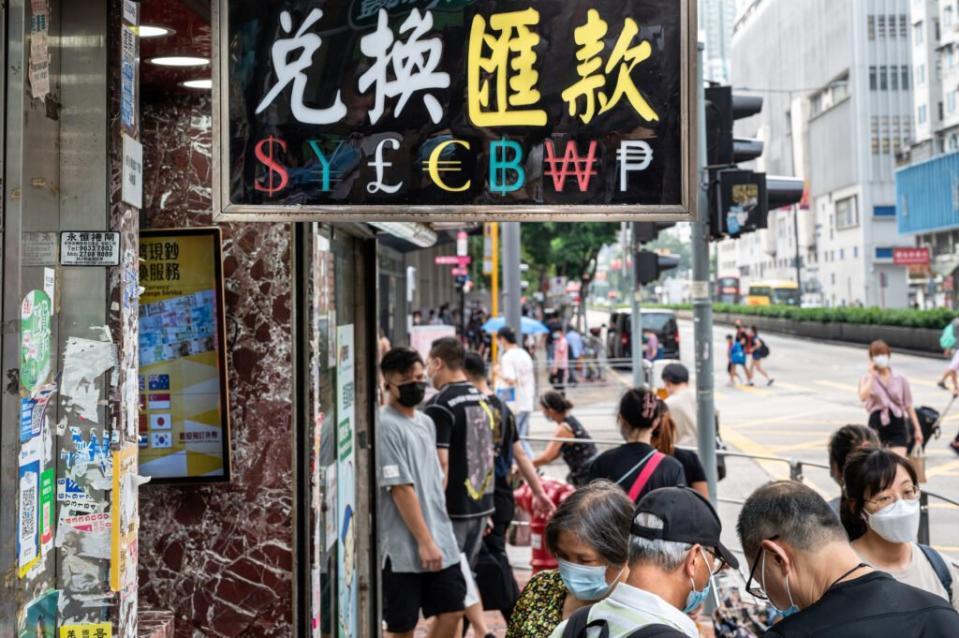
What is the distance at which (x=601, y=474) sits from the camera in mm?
5438

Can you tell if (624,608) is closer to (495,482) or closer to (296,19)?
(296,19)

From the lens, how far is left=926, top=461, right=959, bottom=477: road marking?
15.1 metres

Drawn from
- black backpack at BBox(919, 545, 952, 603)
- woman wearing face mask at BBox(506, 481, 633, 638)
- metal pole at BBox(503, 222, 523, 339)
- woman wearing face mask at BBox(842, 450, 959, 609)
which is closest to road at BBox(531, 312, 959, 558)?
metal pole at BBox(503, 222, 523, 339)

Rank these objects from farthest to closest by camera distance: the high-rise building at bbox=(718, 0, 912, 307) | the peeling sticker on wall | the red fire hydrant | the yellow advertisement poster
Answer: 1. the high-rise building at bbox=(718, 0, 912, 307)
2. the red fire hydrant
3. the yellow advertisement poster
4. the peeling sticker on wall

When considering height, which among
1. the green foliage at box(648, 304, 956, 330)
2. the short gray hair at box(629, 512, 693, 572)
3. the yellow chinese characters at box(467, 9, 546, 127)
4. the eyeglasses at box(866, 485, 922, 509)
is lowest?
the eyeglasses at box(866, 485, 922, 509)

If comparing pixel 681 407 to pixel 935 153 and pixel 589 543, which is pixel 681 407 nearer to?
pixel 589 543

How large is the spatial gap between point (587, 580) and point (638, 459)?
1985 mm

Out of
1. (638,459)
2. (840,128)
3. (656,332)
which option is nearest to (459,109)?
(638,459)

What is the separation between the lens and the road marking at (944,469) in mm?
15109

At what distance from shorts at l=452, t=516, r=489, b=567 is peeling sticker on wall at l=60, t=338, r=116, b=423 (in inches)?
143

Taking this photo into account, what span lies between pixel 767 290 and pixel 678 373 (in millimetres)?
78200

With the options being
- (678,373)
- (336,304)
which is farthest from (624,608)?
(678,373)

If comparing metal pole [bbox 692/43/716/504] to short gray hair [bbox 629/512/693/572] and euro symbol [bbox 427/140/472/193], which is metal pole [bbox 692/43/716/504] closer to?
euro symbol [bbox 427/140/472/193]

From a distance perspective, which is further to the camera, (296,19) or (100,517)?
(296,19)
